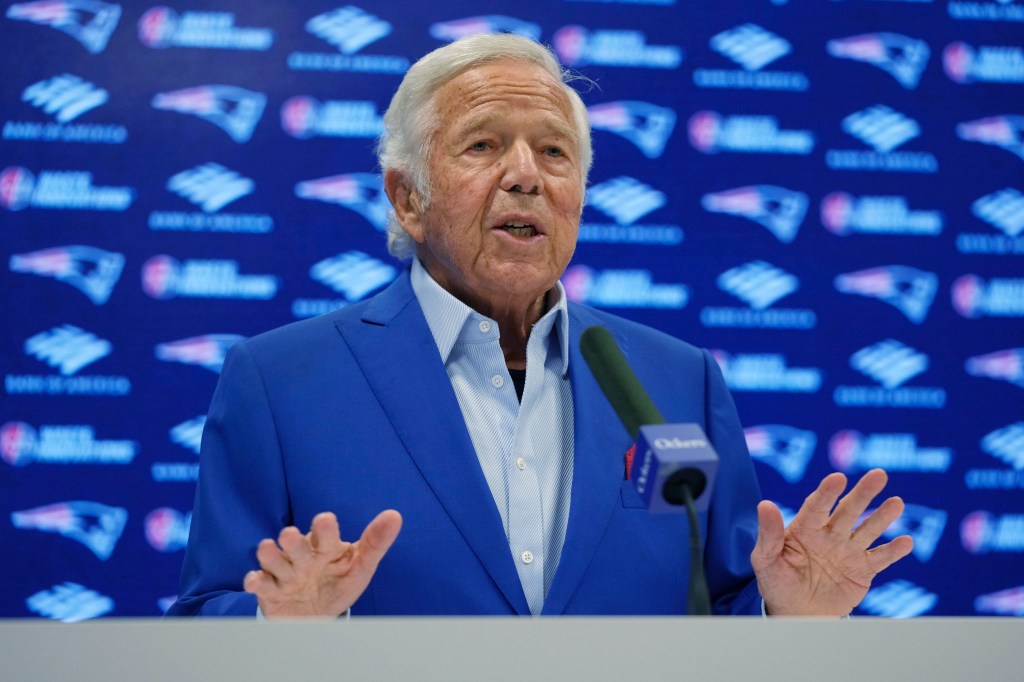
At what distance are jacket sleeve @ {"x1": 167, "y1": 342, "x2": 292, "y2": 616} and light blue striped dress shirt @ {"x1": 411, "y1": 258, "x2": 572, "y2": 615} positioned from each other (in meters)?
0.34

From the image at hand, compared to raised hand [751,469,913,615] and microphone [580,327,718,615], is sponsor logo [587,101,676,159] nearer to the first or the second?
raised hand [751,469,913,615]

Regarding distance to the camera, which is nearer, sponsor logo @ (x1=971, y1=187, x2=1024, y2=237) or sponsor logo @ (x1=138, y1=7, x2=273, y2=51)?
sponsor logo @ (x1=138, y1=7, x2=273, y2=51)

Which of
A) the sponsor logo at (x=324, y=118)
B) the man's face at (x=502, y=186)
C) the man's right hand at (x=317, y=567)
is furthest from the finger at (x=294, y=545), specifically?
the sponsor logo at (x=324, y=118)

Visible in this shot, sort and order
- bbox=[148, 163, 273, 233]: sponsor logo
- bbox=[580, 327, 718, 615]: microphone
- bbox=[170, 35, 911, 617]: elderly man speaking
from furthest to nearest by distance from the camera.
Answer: bbox=[148, 163, 273, 233]: sponsor logo < bbox=[170, 35, 911, 617]: elderly man speaking < bbox=[580, 327, 718, 615]: microphone

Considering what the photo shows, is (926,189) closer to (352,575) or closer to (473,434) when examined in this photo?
(473,434)

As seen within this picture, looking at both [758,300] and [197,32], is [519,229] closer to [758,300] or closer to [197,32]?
[758,300]

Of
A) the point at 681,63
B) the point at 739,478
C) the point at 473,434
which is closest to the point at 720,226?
the point at 681,63

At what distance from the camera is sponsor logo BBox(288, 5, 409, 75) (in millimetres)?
3264

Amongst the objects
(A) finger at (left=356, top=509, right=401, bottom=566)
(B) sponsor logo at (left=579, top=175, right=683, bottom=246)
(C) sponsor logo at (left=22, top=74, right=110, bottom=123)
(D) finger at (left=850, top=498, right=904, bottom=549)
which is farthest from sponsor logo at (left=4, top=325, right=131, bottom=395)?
(D) finger at (left=850, top=498, right=904, bottom=549)

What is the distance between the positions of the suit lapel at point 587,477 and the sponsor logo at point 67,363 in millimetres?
1888

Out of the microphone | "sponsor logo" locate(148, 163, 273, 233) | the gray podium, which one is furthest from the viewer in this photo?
"sponsor logo" locate(148, 163, 273, 233)

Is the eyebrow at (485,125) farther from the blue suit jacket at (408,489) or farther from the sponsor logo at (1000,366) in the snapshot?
the sponsor logo at (1000,366)

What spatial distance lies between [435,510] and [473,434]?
0.17 meters

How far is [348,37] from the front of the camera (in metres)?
3.27
